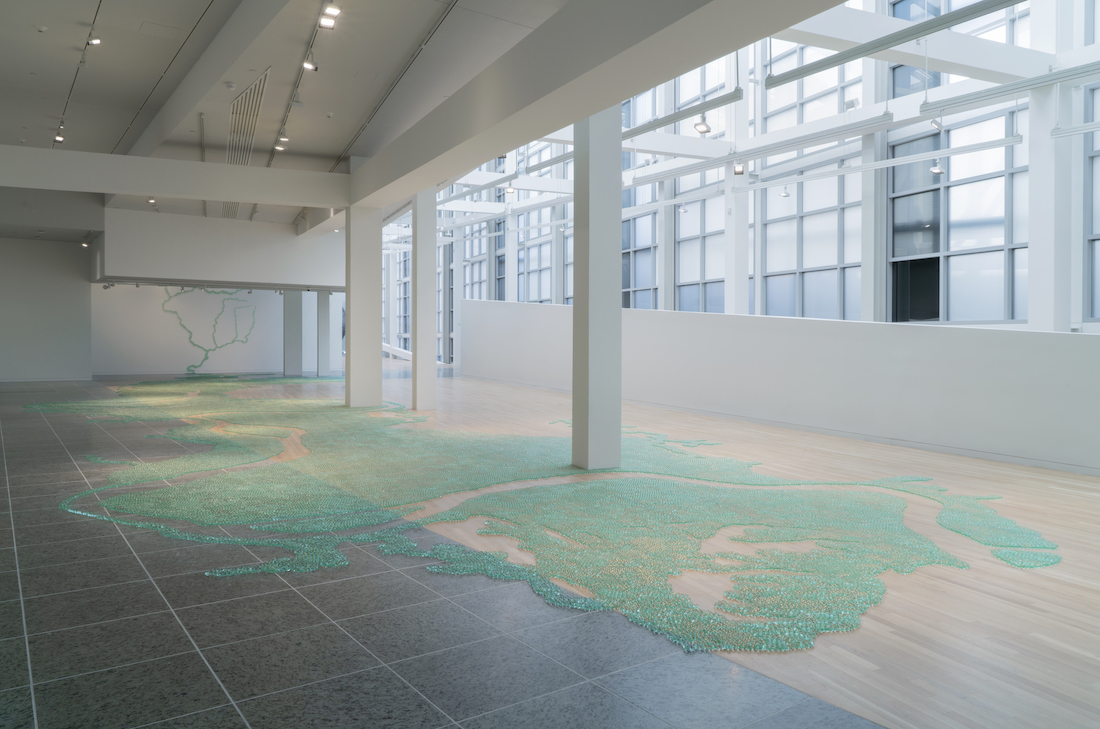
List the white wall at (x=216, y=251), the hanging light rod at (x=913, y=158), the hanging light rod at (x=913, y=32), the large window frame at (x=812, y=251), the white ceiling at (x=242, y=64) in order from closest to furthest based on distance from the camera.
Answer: the hanging light rod at (x=913, y=32) < the white ceiling at (x=242, y=64) < the hanging light rod at (x=913, y=158) < the large window frame at (x=812, y=251) < the white wall at (x=216, y=251)

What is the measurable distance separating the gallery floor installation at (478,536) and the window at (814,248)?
6.40m

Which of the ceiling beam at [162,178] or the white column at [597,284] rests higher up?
the ceiling beam at [162,178]

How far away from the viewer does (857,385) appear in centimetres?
1009

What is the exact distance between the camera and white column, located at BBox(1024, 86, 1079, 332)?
9547 mm

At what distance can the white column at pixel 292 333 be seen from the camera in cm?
2223

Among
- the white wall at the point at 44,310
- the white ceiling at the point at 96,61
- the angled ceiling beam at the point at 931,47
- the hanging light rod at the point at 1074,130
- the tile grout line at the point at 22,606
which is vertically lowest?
the tile grout line at the point at 22,606

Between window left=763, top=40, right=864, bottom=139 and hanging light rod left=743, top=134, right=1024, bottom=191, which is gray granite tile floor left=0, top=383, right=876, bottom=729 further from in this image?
window left=763, top=40, right=864, bottom=139

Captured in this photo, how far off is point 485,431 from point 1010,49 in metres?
8.52

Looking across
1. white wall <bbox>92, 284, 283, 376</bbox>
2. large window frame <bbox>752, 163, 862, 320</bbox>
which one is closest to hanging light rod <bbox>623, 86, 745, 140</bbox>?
large window frame <bbox>752, 163, 862, 320</bbox>

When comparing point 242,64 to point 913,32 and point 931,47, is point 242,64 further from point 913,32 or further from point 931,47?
point 931,47

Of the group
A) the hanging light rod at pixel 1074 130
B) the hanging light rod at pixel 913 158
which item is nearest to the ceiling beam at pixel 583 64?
the hanging light rod at pixel 1074 130

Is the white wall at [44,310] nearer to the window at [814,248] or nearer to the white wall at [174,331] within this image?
the white wall at [174,331]

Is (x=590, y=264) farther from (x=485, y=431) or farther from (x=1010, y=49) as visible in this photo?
(x=1010, y=49)

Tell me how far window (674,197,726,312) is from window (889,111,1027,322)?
3524 mm
